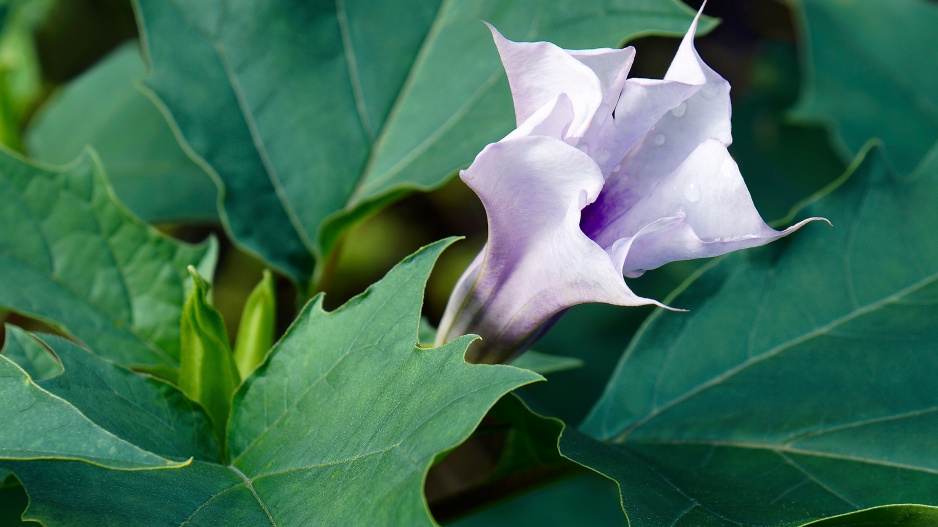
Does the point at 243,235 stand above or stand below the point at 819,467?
above

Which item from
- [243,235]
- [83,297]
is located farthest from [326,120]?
[83,297]

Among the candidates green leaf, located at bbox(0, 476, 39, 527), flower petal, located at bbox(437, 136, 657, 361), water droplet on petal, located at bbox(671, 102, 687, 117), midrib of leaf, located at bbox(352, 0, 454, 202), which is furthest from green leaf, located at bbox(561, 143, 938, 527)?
green leaf, located at bbox(0, 476, 39, 527)

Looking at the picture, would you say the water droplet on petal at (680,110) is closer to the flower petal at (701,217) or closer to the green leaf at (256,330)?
the flower petal at (701,217)

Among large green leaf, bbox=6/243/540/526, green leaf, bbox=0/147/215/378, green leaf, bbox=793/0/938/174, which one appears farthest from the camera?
green leaf, bbox=793/0/938/174

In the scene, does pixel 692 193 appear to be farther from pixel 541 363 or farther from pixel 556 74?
pixel 541 363

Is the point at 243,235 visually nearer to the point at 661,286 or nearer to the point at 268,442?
the point at 268,442

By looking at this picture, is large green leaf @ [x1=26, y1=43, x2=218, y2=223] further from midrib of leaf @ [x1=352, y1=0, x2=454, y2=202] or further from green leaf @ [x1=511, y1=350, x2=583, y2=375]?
green leaf @ [x1=511, y1=350, x2=583, y2=375]
